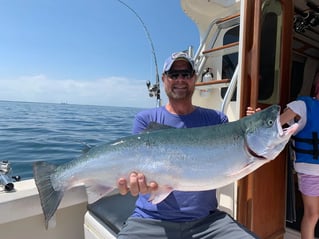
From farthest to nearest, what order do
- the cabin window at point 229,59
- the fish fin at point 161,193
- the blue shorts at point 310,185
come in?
1. the cabin window at point 229,59
2. the blue shorts at point 310,185
3. the fish fin at point 161,193

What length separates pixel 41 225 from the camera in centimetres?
273

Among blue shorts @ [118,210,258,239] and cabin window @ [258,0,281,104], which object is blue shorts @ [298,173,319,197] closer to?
cabin window @ [258,0,281,104]

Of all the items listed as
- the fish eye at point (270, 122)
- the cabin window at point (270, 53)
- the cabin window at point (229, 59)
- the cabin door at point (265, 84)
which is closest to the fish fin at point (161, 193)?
the fish eye at point (270, 122)

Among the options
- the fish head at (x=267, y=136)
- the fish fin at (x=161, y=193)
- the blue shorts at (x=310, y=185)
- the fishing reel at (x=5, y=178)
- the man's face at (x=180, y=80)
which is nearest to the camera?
the fish head at (x=267, y=136)

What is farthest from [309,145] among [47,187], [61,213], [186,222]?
[61,213]

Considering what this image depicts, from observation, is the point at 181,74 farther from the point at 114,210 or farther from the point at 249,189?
the point at 114,210

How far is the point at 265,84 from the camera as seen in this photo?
8.08 ft

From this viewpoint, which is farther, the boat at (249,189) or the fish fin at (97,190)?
the boat at (249,189)

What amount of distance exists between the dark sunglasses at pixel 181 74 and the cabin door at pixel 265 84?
41cm

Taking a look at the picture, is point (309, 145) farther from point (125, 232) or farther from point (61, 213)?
point (61, 213)

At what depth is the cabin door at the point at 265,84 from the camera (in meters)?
2.20

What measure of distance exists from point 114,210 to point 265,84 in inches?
66.8

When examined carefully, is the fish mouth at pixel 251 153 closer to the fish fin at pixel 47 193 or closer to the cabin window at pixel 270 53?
the cabin window at pixel 270 53

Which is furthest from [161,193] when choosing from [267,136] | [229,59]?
→ [229,59]
